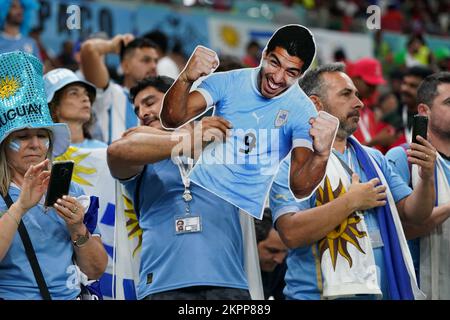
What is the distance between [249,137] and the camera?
3787mm

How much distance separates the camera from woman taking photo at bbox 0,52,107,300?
11.5 ft

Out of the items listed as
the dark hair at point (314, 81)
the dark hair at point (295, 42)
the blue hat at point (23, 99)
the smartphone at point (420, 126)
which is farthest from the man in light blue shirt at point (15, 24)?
the smartphone at point (420, 126)

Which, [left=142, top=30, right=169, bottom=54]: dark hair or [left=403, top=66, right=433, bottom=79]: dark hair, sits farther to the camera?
[left=142, top=30, right=169, bottom=54]: dark hair

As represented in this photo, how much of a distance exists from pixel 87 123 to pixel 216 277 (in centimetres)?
165

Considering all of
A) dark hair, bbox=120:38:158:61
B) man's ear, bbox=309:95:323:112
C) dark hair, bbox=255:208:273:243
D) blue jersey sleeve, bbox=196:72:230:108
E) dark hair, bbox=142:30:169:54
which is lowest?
dark hair, bbox=255:208:273:243

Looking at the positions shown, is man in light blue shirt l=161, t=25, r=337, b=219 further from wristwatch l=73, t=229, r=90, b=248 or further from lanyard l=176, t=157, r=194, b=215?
wristwatch l=73, t=229, r=90, b=248

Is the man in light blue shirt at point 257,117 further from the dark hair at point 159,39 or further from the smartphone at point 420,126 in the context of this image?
the dark hair at point 159,39

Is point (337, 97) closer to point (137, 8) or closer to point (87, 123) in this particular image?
point (87, 123)

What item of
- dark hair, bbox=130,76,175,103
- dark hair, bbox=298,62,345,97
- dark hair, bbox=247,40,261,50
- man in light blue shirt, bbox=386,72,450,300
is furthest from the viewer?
dark hair, bbox=247,40,261,50

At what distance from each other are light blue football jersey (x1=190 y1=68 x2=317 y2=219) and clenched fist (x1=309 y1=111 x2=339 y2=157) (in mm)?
23

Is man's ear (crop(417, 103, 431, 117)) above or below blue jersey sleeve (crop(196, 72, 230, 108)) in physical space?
below

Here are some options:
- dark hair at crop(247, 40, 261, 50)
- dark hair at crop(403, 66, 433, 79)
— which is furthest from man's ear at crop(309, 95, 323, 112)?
dark hair at crop(247, 40, 261, 50)

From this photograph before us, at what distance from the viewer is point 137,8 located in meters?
9.77
